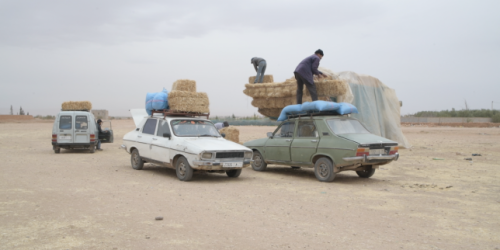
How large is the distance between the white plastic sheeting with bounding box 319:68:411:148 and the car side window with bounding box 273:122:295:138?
6.89 m

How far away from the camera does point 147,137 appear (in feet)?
38.0

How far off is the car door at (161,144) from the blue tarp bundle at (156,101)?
3.64 ft

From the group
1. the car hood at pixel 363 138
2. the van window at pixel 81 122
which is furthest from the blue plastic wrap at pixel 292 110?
the van window at pixel 81 122

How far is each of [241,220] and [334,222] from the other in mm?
1392

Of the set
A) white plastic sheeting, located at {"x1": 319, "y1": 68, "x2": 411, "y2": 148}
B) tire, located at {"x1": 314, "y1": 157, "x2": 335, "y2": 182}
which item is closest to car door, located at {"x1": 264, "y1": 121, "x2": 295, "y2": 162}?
tire, located at {"x1": 314, "y1": 157, "x2": 335, "y2": 182}

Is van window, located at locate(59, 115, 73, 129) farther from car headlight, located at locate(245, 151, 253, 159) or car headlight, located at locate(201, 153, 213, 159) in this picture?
car headlight, located at locate(245, 151, 253, 159)

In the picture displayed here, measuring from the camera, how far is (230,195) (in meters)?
8.29

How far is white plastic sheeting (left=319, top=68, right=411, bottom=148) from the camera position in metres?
18.7

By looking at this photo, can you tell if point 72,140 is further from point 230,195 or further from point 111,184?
point 230,195

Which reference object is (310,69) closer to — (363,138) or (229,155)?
(363,138)

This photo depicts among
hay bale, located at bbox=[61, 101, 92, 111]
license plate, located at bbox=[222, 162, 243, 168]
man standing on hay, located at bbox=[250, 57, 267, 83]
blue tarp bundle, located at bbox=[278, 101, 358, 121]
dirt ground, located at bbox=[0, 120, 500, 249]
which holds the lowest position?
dirt ground, located at bbox=[0, 120, 500, 249]

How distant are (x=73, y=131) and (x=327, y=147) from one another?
11.8m

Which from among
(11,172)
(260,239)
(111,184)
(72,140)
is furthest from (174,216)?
(72,140)

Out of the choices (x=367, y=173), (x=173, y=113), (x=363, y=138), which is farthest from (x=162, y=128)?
(x=367, y=173)
